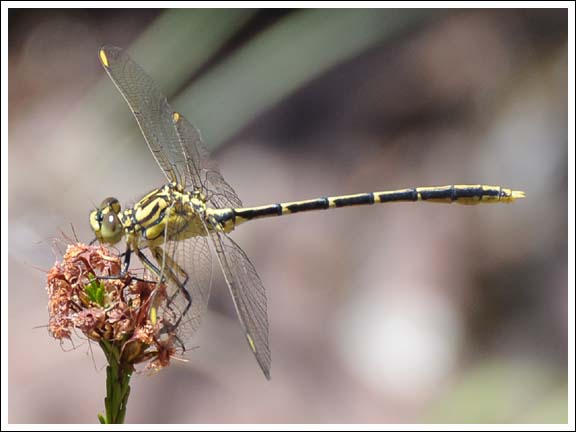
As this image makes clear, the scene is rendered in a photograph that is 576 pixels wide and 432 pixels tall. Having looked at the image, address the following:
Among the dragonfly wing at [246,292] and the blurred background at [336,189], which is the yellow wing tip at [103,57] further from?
the blurred background at [336,189]

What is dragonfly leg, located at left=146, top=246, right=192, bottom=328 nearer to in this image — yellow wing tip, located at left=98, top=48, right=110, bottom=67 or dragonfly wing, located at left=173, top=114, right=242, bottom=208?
dragonfly wing, located at left=173, top=114, right=242, bottom=208

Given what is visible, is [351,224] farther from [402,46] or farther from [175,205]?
[175,205]

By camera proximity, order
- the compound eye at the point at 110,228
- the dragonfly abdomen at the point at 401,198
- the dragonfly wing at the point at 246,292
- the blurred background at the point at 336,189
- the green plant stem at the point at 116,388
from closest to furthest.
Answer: the green plant stem at the point at 116,388
the dragonfly wing at the point at 246,292
the compound eye at the point at 110,228
the dragonfly abdomen at the point at 401,198
the blurred background at the point at 336,189

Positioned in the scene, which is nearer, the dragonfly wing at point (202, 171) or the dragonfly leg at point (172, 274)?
the dragonfly leg at point (172, 274)

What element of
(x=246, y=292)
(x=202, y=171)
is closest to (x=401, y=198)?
(x=202, y=171)

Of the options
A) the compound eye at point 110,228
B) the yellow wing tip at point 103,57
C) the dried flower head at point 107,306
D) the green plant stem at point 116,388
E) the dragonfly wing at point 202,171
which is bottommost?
the green plant stem at point 116,388

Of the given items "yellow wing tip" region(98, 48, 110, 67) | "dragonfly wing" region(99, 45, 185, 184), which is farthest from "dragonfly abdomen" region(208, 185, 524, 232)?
"yellow wing tip" region(98, 48, 110, 67)

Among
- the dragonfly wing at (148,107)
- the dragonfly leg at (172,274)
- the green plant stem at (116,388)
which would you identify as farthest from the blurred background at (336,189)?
the green plant stem at (116,388)

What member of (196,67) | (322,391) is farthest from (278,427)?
(196,67)
